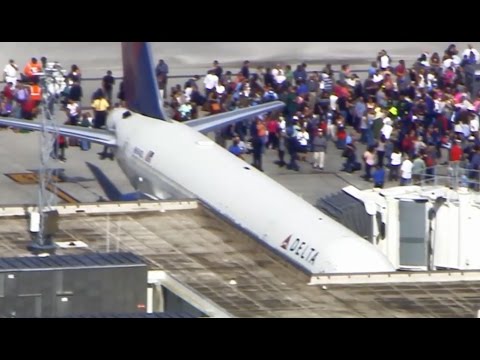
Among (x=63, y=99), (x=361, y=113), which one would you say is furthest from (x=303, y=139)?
(x=63, y=99)

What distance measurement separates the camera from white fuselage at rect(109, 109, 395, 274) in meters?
58.3

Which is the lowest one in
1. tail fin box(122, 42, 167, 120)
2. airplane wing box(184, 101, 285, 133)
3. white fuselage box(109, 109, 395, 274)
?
white fuselage box(109, 109, 395, 274)

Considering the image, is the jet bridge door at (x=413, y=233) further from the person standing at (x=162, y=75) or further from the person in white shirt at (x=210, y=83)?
the person standing at (x=162, y=75)

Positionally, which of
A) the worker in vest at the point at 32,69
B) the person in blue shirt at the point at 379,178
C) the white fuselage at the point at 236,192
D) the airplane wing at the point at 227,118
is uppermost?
the worker in vest at the point at 32,69

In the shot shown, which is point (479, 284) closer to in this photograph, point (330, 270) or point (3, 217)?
point (330, 270)

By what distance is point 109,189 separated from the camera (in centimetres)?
7656

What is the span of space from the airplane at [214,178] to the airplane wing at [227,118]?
0.11 ft

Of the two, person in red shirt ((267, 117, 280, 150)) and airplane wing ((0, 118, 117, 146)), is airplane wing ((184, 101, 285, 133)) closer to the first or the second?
airplane wing ((0, 118, 117, 146))

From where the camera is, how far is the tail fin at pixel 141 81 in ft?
238

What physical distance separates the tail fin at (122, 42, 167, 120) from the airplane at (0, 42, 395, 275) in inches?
1.3

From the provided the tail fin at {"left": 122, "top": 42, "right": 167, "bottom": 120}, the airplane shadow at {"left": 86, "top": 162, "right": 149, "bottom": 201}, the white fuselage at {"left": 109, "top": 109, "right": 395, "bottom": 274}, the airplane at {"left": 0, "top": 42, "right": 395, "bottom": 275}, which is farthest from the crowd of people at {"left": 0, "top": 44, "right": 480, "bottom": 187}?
the white fuselage at {"left": 109, "top": 109, "right": 395, "bottom": 274}

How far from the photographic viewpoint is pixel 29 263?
5344 cm

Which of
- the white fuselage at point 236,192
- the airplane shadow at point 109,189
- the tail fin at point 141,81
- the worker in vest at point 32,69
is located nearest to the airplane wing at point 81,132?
the white fuselage at point 236,192

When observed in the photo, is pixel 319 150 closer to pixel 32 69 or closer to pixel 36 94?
pixel 36 94
